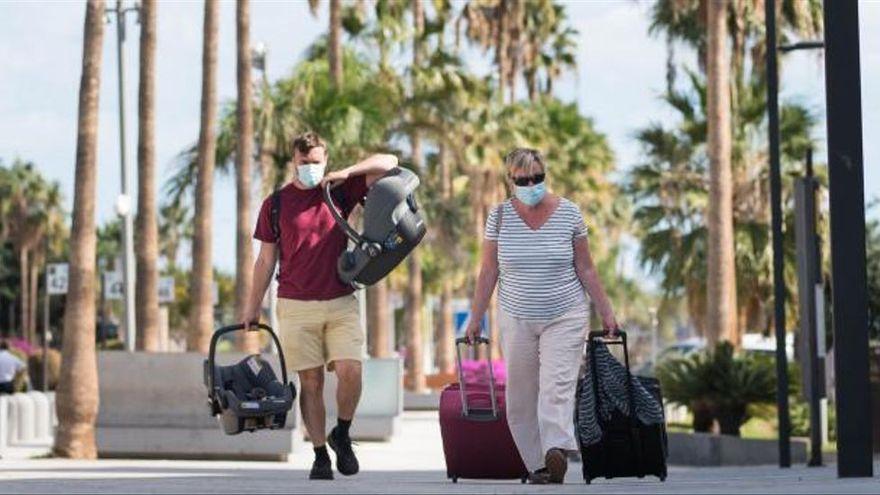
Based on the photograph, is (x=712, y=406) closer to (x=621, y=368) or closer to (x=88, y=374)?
(x=88, y=374)

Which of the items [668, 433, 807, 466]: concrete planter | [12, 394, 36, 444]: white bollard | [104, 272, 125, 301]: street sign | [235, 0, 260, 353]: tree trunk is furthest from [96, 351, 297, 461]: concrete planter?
[104, 272, 125, 301]: street sign

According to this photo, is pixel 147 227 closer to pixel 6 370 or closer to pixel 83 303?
pixel 6 370

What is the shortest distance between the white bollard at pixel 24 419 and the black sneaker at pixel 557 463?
22441 mm

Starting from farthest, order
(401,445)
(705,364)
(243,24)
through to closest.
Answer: (243,24)
(401,445)
(705,364)

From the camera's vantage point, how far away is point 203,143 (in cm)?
3219

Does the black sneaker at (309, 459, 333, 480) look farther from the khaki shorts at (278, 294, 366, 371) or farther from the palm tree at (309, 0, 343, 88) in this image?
the palm tree at (309, 0, 343, 88)

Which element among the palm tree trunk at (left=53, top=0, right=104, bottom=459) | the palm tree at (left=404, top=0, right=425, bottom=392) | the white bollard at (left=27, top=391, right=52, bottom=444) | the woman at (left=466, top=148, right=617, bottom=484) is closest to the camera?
the woman at (left=466, top=148, right=617, bottom=484)

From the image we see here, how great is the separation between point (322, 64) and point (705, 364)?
1606cm

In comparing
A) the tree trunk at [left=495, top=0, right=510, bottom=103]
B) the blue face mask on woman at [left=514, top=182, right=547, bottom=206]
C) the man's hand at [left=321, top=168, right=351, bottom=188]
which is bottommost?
the blue face mask on woman at [left=514, top=182, right=547, bottom=206]

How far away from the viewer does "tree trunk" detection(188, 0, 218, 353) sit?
31.7m

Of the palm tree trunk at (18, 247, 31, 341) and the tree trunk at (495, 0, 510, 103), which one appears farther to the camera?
the palm tree trunk at (18, 247, 31, 341)

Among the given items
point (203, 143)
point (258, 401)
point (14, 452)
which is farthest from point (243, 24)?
point (258, 401)

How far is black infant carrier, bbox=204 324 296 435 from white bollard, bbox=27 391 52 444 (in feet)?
73.0

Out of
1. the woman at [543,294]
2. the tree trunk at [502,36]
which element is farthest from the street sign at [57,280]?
the woman at [543,294]
